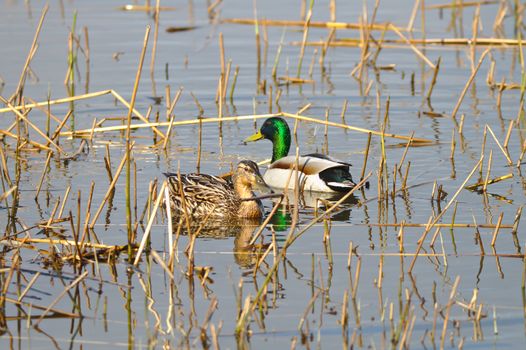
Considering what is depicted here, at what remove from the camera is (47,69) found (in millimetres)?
16562

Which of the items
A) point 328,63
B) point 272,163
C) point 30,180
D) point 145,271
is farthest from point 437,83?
point 145,271

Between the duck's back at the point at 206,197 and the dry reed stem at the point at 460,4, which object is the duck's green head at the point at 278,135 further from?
the dry reed stem at the point at 460,4

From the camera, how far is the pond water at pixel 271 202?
22.4ft

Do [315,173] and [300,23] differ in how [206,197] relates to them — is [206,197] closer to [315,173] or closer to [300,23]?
[315,173]

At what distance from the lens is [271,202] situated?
36.1 ft

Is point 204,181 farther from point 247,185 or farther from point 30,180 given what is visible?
point 30,180

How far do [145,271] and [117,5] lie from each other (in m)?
14.4

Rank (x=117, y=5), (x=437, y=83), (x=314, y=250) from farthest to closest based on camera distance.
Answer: (x=117, y=5) → (x=437, y=83) → (x=314, y=250)

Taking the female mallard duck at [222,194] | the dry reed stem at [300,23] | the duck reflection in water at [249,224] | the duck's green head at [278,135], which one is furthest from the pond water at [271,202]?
the duck's green head at [278,135]

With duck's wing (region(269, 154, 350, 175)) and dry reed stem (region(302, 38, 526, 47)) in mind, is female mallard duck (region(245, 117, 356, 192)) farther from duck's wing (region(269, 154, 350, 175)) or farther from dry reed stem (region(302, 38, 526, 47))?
dry reed stem (region(302, 38, 526, 47))

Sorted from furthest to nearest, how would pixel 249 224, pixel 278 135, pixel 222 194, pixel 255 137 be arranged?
1. pixel 255 137
2. pixel 278 135
3. pixel 222 194
4. pixel 249 224

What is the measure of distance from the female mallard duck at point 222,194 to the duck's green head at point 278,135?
1.77 metres

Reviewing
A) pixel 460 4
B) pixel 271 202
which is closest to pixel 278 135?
pixel 271 202

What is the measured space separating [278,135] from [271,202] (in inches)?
58.4
